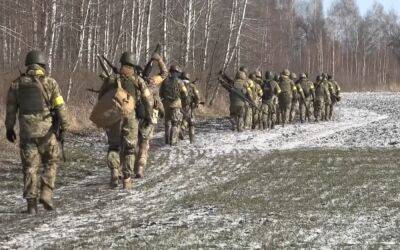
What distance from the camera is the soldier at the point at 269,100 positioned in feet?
67.7

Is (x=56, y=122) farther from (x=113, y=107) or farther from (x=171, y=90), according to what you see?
(x=171, y=90)

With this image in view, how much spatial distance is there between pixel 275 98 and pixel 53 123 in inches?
569

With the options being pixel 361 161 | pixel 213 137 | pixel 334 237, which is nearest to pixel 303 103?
pixel 213 137

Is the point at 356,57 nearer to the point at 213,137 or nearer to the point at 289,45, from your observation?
the point at 289,45

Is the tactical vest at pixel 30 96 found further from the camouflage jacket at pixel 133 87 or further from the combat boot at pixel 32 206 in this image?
the camouflage jacket at pixel 133 87

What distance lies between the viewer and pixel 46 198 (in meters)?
7.38

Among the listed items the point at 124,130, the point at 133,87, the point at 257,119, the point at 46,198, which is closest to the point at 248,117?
the point at 257,119

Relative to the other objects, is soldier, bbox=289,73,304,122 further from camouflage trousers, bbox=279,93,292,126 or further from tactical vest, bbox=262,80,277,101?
tactical vest, bbox=262,80,277,101

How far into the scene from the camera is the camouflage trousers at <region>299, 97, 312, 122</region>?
23.1 meters

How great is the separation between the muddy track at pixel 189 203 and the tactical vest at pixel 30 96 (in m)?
1.18

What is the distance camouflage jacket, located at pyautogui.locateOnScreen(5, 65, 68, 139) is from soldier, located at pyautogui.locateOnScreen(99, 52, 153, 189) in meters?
1.58

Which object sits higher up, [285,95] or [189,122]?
[285,95]

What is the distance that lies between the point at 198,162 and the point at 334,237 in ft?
19.2

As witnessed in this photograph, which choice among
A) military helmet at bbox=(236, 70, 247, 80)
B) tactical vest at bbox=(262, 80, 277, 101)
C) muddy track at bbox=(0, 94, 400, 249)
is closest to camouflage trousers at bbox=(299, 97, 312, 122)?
tactical vest at bbox=(262, 80, 277, 101)
